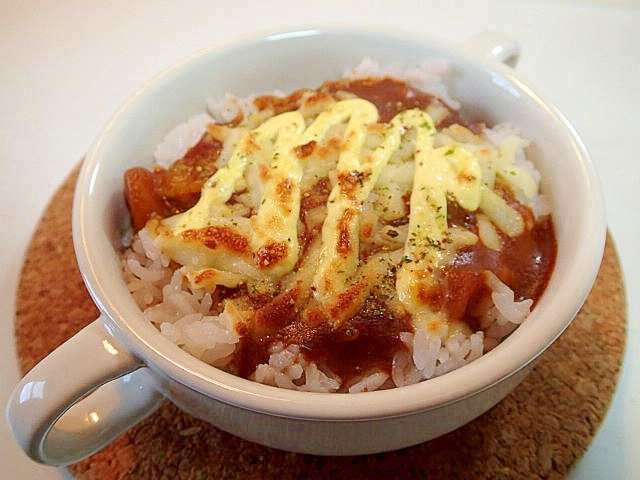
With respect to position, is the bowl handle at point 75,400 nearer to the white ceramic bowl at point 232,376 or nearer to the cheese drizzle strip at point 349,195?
the white ceramic bowl at point 232,376

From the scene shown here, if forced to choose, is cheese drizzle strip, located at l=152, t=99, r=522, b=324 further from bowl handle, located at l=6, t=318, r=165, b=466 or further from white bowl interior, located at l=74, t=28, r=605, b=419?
bowl handle, located at l=6, t=318, r=165, b=466

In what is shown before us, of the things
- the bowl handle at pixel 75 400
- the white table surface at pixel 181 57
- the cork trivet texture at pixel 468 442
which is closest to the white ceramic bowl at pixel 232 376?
the bowl handle at pixel 75 400

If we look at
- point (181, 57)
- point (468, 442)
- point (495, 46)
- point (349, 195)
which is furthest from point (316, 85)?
point (468, 442)

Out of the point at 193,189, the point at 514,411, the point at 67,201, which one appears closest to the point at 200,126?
the point at 193,189

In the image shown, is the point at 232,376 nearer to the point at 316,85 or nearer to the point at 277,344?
the point at 277,344

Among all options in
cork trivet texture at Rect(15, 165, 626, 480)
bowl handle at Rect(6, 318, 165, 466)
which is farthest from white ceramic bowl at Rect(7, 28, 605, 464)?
cork trivet texture at Rect(15, 165, 626, 480)

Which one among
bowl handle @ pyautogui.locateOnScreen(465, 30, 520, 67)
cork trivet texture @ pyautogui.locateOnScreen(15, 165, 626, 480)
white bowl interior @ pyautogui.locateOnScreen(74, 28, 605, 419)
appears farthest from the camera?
bowl handle @ pyautogui.locateOnScreen(465, 30, 520, 67)
